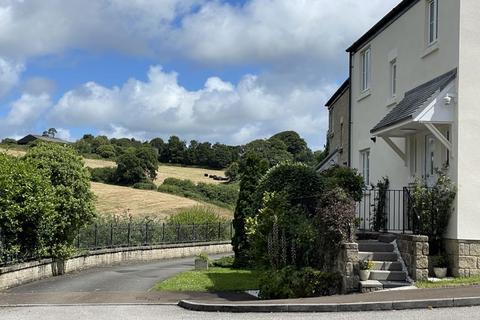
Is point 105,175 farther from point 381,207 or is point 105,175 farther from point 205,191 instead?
point 381,207

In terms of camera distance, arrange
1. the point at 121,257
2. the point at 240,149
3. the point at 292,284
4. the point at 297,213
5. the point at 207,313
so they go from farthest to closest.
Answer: the point at 240,149, the point at 121,257, the point at 297,213, the point at 292,284, the point at 207,313

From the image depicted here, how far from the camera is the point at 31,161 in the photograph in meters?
21.4

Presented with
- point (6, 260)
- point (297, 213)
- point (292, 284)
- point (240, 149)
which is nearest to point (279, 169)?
point (297, 213)

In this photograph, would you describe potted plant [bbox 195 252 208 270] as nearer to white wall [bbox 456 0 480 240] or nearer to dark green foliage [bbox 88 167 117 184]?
white wall [bbox 456 0 480 240]

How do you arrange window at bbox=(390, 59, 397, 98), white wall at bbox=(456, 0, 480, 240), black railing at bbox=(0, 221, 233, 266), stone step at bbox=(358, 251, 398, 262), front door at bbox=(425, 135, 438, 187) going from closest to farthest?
white wall at bbox=(456, 0, 480, 240)
stone step at bbox=(358, 251, 398, 262)
front door at bbox=(425, 135, 438, 187)
window at bbox=(390, 59, 397, 98)
black railing at bbox=(0, 221, 233, 266)

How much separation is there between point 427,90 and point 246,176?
37.0ft

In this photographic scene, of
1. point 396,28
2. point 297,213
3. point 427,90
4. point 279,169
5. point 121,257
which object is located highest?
point 396,28

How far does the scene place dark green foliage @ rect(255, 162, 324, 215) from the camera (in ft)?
59.5

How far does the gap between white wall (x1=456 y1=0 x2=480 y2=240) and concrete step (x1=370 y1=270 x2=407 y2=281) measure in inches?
59.8

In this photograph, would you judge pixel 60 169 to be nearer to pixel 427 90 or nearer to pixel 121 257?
pixel 121 257

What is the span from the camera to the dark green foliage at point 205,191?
64188 millimetres

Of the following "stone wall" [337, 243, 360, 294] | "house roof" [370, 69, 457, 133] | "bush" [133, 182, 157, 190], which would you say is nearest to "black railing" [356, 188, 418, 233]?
"house roof" [370, 69, 457, 133]

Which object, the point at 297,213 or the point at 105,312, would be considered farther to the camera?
the point at 297,213

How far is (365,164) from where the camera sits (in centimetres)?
2281
